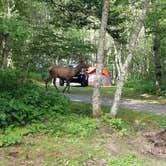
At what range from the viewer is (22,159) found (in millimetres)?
9984

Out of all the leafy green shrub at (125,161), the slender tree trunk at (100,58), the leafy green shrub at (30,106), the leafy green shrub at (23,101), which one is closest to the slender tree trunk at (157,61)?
the slender tree trunk at (100,58)

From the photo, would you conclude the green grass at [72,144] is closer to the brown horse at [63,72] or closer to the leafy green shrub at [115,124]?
the leafy green shrub at [115,124]

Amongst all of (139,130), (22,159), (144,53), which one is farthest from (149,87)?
(144,53)

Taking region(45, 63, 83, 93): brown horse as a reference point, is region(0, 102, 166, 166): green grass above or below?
below

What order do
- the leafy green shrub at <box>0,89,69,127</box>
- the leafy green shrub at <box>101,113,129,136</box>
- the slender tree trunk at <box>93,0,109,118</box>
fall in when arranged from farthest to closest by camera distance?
1. the slender tree trunk at <box>93,0,109,118</box>
2. the leafy green shrub at <box>101,113,129,136</box>
3. the leafy green shrub at <box>0,89,69,127</box>

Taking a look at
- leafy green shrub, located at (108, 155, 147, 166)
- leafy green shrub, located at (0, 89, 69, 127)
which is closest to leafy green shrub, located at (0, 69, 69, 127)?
leafy green shrub, located at (0, 89, 69, 127)

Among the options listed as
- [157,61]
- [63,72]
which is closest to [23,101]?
[63,72]

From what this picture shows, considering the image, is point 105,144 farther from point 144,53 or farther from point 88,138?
point 144,53

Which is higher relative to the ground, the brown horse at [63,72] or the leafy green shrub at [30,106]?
the brown horse at [63,72]

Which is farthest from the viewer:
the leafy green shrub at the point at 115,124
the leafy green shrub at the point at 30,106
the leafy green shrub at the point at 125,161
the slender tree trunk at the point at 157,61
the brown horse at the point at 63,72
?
Answer: the slender tree trunk at the point at 157,61

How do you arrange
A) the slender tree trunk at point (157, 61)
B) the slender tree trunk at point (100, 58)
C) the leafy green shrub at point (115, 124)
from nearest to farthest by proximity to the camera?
1. the leafy green shrub at point (115, 124)
2. the slender tree trunk at point (100, 58)
3. the slender tree trunk at point (157, 61)

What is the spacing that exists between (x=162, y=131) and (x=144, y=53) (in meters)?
36.5

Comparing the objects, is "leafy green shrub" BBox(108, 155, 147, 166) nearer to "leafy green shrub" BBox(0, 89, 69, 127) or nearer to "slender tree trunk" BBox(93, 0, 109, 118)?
"leafy green shrub" BBox(0, 89, 69, 127)

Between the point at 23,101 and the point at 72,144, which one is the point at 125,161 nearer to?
the point at 72,144
